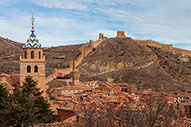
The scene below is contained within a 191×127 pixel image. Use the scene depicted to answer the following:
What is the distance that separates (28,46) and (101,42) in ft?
192

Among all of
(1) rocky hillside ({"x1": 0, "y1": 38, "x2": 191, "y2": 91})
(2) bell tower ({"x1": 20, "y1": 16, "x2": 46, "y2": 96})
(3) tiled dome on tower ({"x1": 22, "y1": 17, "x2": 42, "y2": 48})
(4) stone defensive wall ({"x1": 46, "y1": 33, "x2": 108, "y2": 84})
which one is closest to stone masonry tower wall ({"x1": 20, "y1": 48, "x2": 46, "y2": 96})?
(2) bell tower ({"x1": 20, "y1": 16, "x2": 46, "y2": 96})

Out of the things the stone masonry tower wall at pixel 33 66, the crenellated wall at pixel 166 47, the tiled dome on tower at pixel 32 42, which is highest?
the crenellated wall at pixel 166 47

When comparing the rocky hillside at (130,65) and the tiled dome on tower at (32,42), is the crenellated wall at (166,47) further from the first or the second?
the tiled dome on tower at (32,42)

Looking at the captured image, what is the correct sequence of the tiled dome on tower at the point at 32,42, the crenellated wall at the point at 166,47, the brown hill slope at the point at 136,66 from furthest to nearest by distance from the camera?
the crenellated wall at the point at 166,47 < the brown hill slope at the point at 136,66 < the tiled dome on tower at the point at 32,42

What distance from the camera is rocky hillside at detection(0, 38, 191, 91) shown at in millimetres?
55188

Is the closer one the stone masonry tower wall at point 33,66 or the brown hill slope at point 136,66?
the stone masonry tower wall at point 33,66

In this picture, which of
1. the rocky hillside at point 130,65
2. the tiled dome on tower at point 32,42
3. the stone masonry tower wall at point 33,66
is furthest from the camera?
the rocky hillside at point 130,65

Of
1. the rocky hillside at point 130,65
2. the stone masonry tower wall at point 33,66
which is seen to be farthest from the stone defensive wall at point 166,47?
the stone masonry tower wall at point 33,66

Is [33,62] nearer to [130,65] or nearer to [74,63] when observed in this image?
[74,63]

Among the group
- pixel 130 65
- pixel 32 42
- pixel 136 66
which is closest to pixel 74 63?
pixel 130 65

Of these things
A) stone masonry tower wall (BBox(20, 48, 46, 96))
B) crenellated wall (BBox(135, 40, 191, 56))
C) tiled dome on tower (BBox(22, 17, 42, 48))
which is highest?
crenellated wall (BBox(135, 40, 191, 56))

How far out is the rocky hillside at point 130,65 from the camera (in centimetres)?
5519

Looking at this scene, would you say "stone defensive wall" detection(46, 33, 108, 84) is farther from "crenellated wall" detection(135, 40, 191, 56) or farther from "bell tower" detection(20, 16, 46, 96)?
"bell tower" detection(20, 16, 46, 96)

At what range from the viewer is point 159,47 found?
80.6 meters
